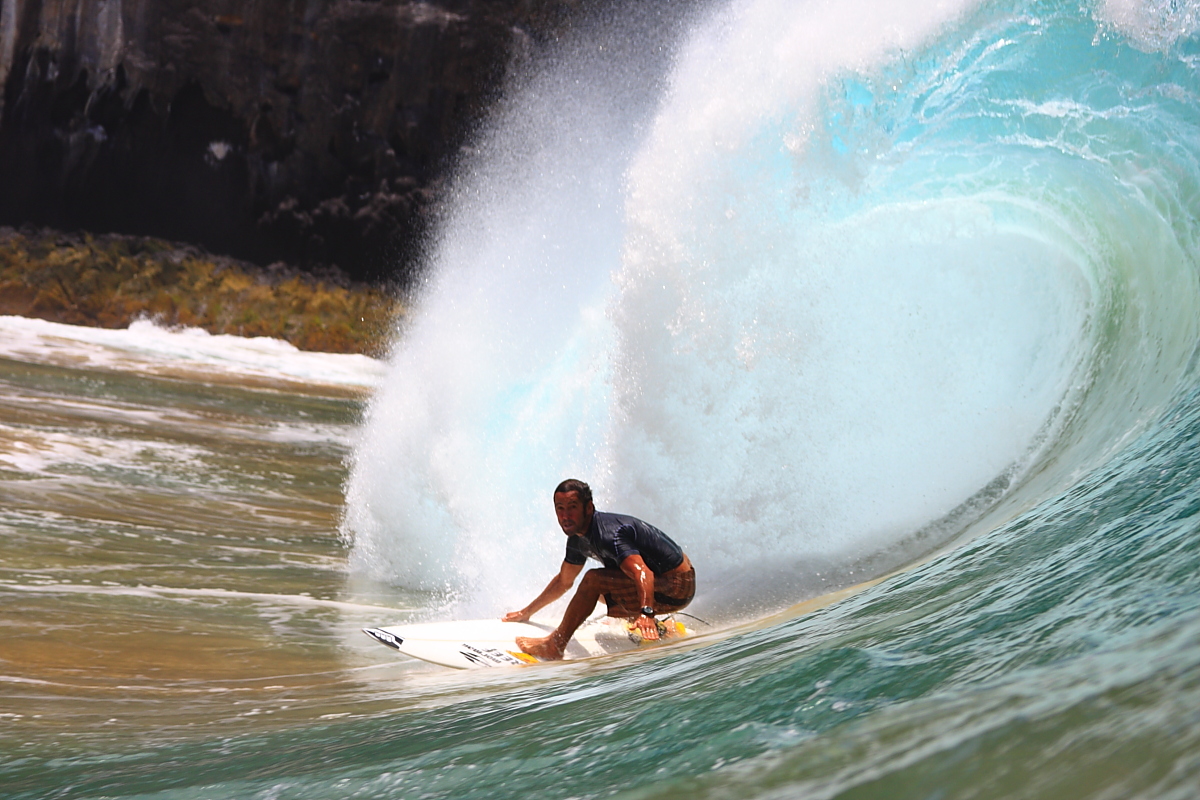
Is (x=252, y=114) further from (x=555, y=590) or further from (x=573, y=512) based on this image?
(x=573, y=512)

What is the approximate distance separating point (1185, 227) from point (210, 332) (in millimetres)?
21465

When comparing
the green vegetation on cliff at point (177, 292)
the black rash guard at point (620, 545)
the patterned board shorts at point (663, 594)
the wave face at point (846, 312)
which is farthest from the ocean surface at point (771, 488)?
the green vegetation on cliff at point (177, 292)

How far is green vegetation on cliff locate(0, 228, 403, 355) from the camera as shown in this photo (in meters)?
22.9

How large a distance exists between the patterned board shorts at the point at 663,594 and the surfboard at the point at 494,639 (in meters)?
0.06

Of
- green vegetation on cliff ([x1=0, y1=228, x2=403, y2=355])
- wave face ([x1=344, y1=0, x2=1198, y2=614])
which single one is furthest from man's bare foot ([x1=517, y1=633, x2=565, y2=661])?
green vegetation on cliff ([x1=0, y1=228, x2=403, y2=355])

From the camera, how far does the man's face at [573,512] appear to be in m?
3.99

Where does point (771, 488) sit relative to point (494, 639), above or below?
above

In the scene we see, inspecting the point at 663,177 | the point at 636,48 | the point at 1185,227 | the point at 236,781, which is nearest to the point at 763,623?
the point at 236,781

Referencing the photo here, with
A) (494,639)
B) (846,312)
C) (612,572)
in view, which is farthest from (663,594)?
(846,312)

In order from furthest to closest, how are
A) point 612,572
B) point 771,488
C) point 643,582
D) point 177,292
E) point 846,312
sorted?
point 177,292 → point 846,312 → point 771,488 → point 612,572 → point 643,582

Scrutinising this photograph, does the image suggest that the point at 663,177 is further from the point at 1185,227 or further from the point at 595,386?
the point at 1185,227

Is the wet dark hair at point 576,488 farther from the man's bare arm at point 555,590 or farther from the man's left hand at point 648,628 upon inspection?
the man's left hand at point 648,628

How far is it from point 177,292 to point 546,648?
22165 mm

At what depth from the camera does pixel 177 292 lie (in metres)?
24.0
